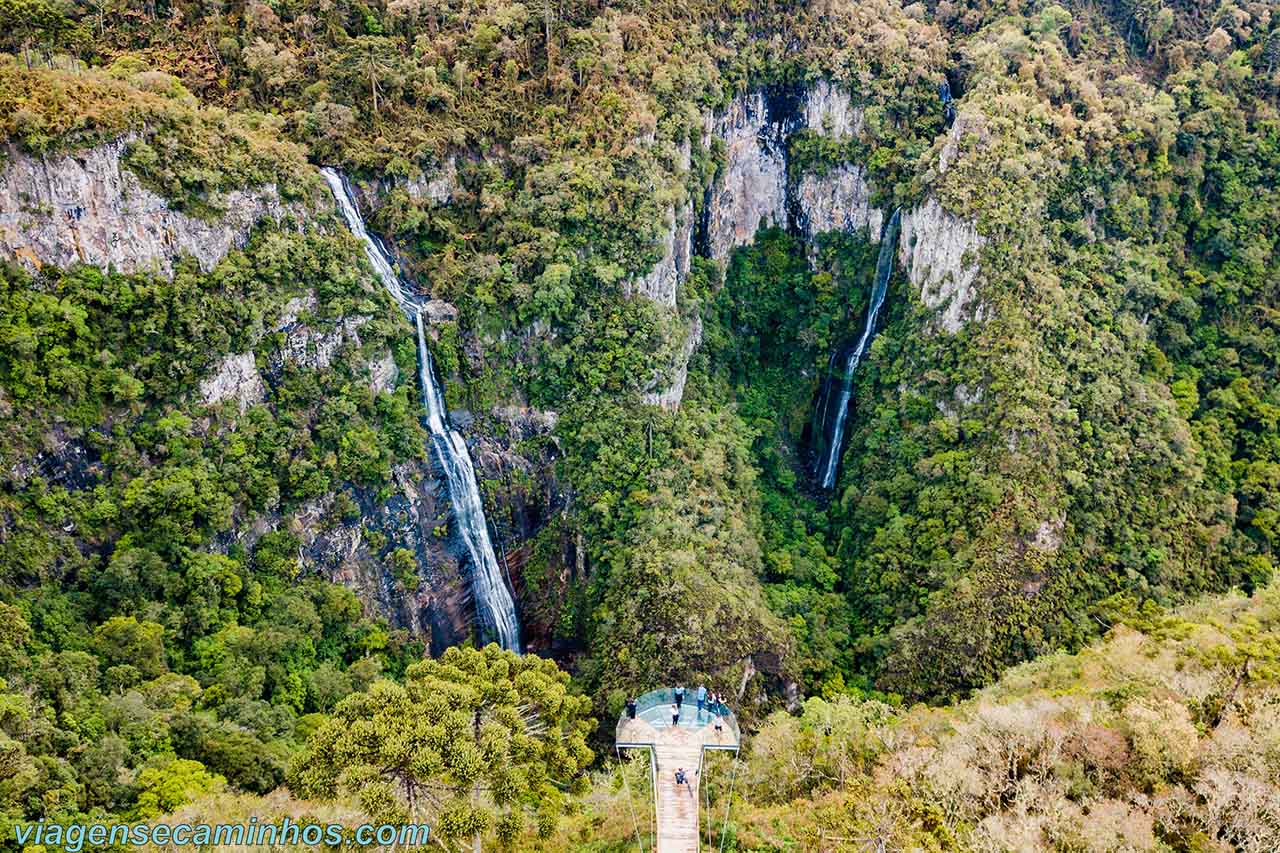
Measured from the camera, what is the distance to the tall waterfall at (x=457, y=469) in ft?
110

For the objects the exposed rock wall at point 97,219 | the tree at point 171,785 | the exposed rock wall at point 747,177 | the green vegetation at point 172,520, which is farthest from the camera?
the exposed rock wall at point 747,177

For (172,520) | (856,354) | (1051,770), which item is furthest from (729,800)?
(856,354)

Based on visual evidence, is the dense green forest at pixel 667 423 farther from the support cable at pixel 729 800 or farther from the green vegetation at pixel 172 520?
the support cable at pixel 729 800

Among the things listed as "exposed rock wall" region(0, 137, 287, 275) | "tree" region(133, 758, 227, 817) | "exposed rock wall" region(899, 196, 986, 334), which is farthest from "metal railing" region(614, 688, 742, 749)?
"exposed rock wall" region(899, 196, 986, 334)

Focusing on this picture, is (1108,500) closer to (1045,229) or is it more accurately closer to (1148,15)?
(1045,229)

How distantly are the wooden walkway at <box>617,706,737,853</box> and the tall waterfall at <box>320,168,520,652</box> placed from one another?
47.7 feet

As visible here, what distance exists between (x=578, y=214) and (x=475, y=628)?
1645cm

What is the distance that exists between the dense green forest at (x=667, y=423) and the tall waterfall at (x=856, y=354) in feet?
2.39

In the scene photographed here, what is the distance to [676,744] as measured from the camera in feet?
66.7

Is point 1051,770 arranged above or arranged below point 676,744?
below

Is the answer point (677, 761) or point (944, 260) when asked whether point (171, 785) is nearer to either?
point (677, 761)

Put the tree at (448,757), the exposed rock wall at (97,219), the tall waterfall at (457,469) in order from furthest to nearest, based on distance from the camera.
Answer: the tall waterfall at (457,469) < the exposed rock wall at (97,219) < the tree at (448,757)

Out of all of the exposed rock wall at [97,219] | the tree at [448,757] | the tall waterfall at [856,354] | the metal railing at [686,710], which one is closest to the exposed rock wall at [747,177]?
the tall waterfall at [856,354]

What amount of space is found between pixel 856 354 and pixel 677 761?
2722 centimetres
